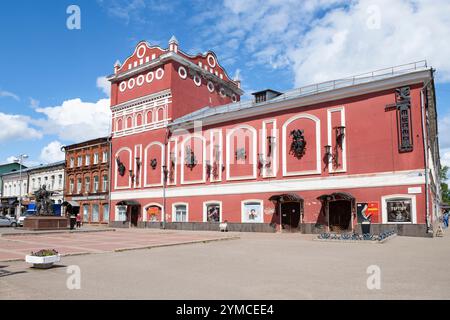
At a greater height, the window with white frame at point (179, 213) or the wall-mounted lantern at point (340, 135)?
the wall-mounted lantern at point (340, 135)

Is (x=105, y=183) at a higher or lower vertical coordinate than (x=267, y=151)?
lower

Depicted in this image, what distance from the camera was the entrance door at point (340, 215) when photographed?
25703mm

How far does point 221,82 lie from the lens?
4409 centimetres

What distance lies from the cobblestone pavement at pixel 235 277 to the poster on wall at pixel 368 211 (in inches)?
414

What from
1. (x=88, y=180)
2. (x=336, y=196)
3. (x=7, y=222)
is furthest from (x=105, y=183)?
(x=336, y=196)

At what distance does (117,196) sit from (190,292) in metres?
35.8

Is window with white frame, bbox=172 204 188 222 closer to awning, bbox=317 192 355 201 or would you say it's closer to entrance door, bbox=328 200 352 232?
awning, bbox=317 192 355 201

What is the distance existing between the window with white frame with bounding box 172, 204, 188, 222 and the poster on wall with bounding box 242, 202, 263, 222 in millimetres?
6637

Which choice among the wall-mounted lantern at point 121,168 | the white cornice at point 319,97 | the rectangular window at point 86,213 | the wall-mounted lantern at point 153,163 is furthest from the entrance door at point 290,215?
the rectangular window at point 86,213

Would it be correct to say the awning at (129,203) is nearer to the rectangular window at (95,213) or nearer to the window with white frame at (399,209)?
the rectangular window at (95,213)

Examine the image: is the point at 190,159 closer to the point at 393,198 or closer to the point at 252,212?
the point at 252,212

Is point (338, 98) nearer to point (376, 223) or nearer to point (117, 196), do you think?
point (376, 223)

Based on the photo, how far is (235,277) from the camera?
9.41m

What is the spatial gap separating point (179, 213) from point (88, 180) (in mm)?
16552
